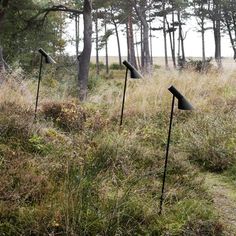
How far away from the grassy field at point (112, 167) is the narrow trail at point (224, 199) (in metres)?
0.01

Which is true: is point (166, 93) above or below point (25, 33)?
below

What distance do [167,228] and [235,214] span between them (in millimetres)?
1015

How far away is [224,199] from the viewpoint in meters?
4.78

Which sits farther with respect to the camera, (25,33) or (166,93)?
(25,33)

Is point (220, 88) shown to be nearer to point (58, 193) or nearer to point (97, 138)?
point (97, 138)

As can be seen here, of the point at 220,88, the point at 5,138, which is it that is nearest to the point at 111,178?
the point at 5,138

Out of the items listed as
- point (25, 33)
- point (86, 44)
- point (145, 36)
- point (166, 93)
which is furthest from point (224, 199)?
point (145, 36)

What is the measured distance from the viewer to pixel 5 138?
17.7 ft

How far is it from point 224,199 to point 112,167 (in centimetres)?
133

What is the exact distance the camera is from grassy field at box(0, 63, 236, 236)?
12.0ft

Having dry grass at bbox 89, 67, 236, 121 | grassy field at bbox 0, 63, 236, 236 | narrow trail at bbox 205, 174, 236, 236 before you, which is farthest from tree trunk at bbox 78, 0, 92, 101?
Result: narrow trail at bbox 205, 174, 236, 236

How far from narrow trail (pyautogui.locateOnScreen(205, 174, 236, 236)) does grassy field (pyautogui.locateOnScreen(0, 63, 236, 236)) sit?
0.04 ft

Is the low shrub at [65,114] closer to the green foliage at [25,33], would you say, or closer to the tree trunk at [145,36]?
the green foliage at [25,33]

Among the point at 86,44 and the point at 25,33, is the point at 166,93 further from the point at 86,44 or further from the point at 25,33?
the point at 25,33
